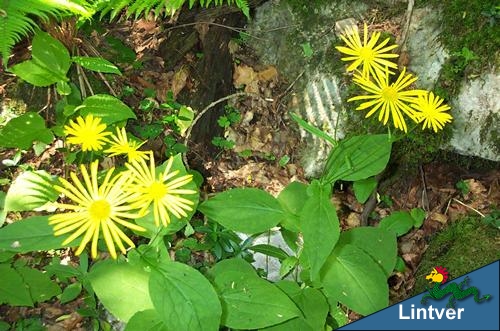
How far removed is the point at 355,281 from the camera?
6.31 feet

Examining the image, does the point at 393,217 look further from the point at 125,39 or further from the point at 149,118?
the point at 125,39

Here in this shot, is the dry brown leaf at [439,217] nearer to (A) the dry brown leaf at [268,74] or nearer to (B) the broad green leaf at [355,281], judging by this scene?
(B) the broad green leaf at [355,281]

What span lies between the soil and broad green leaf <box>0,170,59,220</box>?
84cm

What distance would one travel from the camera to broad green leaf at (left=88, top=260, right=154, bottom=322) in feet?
5.82

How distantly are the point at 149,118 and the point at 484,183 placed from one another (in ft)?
6.47

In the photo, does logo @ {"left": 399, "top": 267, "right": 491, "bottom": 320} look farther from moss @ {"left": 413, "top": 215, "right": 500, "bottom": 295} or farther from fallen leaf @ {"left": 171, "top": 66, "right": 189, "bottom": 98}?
fallen leaf @ {"left": 171, "top": 66, "right": 189, "bottom": 98}

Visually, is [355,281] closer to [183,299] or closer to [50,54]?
[183,299]

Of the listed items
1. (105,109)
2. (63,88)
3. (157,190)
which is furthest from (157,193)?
(63,88)

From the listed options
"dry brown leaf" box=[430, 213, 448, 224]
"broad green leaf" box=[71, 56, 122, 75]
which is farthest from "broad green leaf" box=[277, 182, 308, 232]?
"dry brown leaf" box=[430, 213, 448, 224]

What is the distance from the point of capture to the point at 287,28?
3.23 meters

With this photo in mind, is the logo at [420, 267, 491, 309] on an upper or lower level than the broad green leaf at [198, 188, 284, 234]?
lower

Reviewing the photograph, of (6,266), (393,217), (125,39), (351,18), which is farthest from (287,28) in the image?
(6,266)

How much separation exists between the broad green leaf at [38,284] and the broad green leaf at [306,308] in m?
0.99

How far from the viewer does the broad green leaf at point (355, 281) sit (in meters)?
1.88
